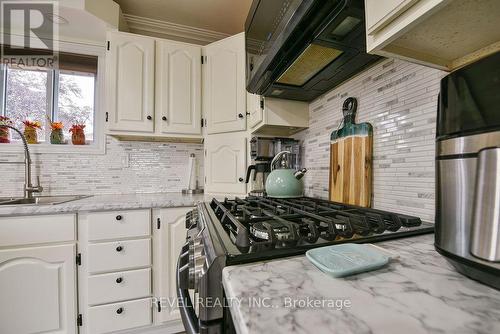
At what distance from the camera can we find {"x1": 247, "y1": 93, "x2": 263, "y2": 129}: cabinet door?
1.32 meters

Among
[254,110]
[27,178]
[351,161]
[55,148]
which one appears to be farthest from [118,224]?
[351,161]

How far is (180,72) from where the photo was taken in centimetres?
170

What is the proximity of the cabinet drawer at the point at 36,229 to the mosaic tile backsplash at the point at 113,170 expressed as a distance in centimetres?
63

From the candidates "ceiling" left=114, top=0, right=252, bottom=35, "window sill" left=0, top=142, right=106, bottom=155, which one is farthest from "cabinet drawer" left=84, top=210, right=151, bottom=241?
"ceiling" left=114, top=0, right=252, bottom=35

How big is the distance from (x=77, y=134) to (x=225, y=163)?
4.02 ft

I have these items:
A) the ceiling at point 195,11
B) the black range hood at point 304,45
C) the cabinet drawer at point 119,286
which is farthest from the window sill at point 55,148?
the black range hood at point 304,45

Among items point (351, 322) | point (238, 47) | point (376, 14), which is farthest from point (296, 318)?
point (238, 47)

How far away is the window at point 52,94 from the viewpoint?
5.43 ft

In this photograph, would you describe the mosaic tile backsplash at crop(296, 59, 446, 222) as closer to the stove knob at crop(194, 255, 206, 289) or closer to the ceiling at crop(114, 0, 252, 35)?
the stove knob at crop(194, 255, 206, 289)

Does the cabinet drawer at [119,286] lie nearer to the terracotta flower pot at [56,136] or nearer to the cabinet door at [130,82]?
the cabinet door at [130,82]

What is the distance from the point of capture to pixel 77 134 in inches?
67.4

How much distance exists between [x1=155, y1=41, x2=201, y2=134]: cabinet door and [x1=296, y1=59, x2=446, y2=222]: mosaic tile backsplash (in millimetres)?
1168

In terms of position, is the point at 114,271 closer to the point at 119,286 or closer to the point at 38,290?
the point at 119,286

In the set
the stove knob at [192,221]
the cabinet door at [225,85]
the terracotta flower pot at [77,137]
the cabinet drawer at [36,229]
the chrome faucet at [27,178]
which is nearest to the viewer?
the stove knob at [192,221]
